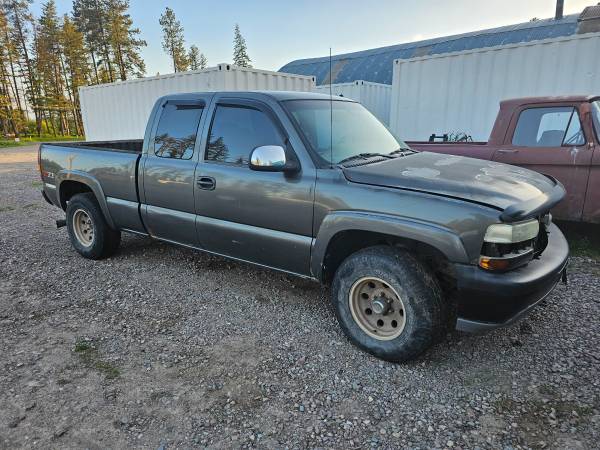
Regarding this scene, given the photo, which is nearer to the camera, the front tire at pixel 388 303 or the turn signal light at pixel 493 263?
the turn signal light at pixel 493 263

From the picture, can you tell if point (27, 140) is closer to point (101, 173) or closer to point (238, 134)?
point (101, 173)

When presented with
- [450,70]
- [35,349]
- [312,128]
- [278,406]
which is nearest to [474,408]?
[278,406]

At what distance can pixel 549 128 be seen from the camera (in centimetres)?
498

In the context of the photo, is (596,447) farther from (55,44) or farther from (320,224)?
(55,44)

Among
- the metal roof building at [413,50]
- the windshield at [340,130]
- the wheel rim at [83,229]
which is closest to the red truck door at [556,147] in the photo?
the windshield at [340,130]

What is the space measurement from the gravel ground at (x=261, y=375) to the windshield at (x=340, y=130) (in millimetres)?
1461

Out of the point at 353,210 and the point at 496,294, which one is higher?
the point at 353,210

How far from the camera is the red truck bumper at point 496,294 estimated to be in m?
2.41

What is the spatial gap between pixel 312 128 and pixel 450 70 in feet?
20.4

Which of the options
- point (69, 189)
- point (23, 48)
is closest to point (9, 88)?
point (23, 48)

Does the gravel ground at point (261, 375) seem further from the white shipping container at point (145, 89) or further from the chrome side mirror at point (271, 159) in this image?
the white shipping container at point (145, 89)

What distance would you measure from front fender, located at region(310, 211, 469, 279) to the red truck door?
10.2 feet

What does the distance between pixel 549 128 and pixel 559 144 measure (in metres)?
0.27

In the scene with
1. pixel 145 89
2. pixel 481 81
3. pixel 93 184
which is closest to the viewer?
pixel 93 184
